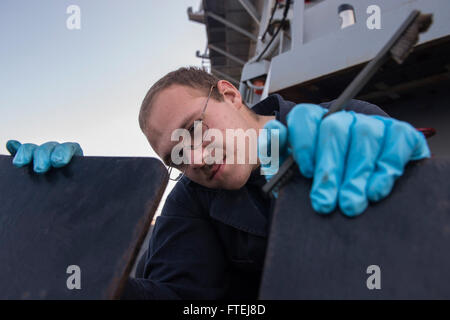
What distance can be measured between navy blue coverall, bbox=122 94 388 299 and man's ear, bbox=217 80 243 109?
5.7 inches

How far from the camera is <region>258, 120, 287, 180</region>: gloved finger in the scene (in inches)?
21.0

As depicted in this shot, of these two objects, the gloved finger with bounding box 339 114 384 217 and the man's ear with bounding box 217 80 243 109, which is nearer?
the gloved finger with bounding box 339 114 384 217

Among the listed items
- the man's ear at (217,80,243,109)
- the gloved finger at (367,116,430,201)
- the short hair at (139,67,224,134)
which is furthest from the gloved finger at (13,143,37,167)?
the gloved finger at (367,116,430,201)

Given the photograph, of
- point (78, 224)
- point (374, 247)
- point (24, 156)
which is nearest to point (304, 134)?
point (374, 247)

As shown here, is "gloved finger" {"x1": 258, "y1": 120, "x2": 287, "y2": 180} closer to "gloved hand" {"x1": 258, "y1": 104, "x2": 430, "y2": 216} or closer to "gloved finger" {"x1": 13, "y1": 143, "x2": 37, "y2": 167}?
"gloved hand" {"x1": 258, "y1": 104, "x2": 430, "y2": 216}

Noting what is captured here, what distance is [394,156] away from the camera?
1.55ft

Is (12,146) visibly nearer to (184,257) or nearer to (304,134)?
(184,257)

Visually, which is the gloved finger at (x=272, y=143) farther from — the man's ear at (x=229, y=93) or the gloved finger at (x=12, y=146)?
the gloved finger at (x=12, y=146)

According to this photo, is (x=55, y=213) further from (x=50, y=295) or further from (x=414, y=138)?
(x=414, y=138)

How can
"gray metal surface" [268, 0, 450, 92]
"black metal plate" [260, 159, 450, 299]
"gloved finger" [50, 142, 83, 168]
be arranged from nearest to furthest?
1. "black metal plate" [260, 159, 450, 299]
2. "gloved finger" [50, 142, 83, 168]
3. "gray metal surface" [268, 0, 450, 92]

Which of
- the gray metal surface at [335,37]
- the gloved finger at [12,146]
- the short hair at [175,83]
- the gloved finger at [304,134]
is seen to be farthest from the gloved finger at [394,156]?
the gray metal surface at [335,37]

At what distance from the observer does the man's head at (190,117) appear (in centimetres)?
82

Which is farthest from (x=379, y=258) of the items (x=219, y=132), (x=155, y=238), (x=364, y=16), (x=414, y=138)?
(x=364, y=16)
